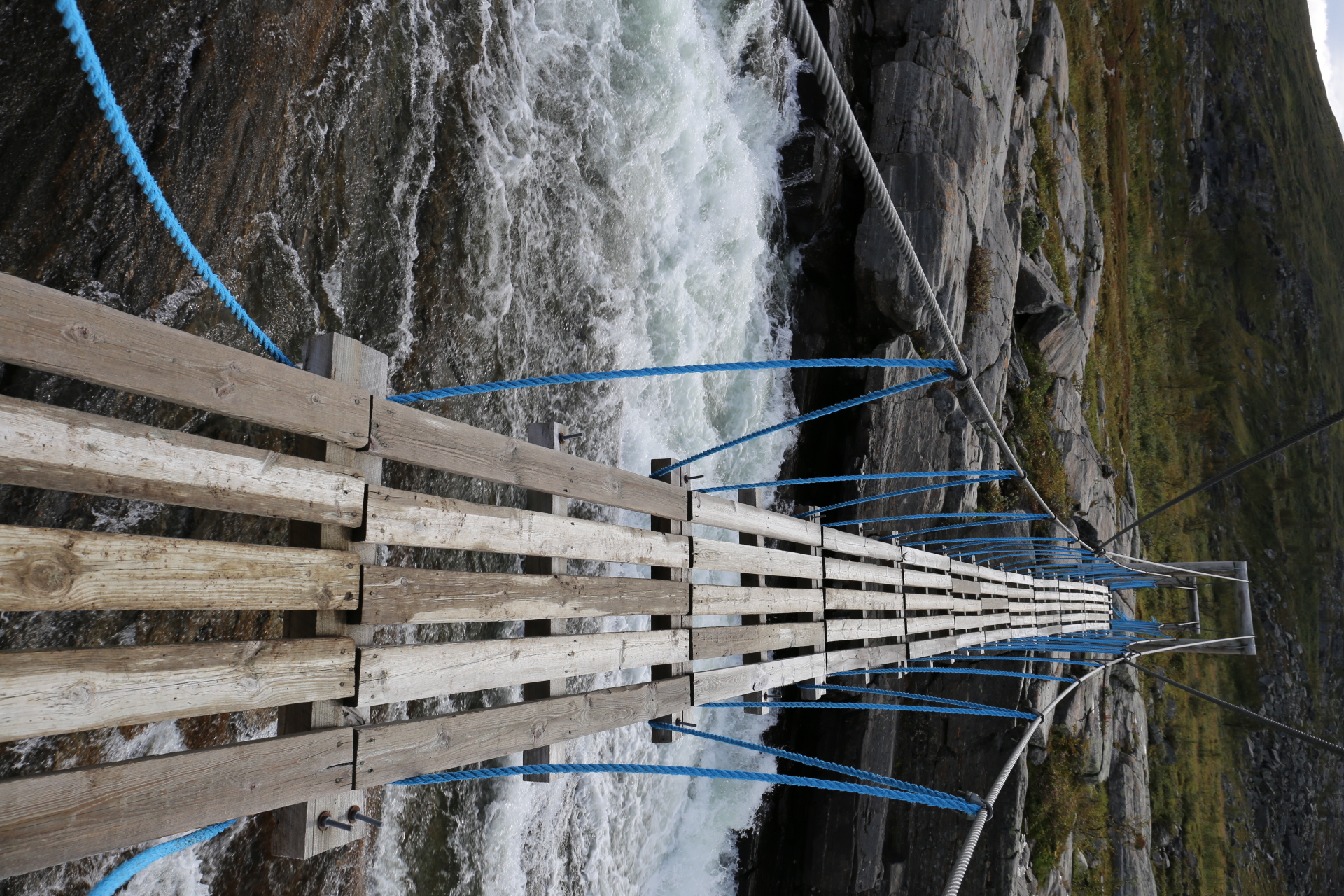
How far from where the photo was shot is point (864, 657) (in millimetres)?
5309

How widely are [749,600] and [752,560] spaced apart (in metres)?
0.21

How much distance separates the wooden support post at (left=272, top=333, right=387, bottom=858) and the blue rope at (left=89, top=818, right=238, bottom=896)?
0.22 m

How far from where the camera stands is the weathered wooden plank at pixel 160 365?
162cm

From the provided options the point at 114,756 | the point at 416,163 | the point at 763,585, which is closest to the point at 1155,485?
the point at 763,585

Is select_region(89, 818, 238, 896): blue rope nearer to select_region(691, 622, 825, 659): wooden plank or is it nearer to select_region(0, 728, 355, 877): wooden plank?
select_region(0, 728, 355, 877): wooden plank

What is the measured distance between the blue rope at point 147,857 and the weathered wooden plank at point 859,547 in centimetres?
376

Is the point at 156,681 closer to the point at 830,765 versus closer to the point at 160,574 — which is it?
the point at 160,574

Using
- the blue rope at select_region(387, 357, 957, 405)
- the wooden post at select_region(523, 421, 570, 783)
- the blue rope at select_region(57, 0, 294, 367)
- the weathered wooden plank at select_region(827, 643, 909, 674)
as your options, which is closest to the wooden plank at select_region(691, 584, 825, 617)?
the weathered wooden plank at select_region(827, 643, 909, 674)

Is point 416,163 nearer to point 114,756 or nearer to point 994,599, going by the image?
point 114,756

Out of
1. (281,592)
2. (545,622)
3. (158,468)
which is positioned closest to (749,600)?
(545,622)

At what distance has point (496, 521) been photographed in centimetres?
274

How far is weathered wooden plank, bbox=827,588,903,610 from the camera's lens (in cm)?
506

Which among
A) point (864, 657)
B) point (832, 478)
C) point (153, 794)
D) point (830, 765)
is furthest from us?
point (864, 657)

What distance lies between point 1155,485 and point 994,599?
455 inches
